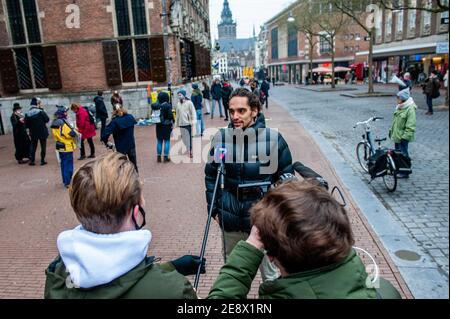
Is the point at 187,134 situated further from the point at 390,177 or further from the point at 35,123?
the point at 390,177

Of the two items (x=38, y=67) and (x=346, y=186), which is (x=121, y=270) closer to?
(x=346, y=186)

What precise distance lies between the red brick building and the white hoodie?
17.3 meters

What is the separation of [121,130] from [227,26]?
165 meters

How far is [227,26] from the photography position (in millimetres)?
163375

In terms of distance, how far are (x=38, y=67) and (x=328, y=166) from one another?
16298mm

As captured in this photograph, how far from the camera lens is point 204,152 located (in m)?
11.0

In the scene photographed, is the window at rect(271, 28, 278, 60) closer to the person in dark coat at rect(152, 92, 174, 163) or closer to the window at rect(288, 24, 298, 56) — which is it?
the window at rect(288, 24, 298, 56)

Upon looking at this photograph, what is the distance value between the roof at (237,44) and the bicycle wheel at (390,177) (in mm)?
165350

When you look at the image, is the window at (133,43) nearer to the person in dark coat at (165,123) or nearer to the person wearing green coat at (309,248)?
the person in dark coat at (165,123)

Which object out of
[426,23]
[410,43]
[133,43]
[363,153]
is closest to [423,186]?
[363,153]

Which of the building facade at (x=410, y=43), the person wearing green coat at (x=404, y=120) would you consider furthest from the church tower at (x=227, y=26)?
the person wearing green coat at (x=404, y=120)

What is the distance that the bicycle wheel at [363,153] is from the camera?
317 inches

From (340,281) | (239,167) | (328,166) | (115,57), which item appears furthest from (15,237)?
(115,57)
